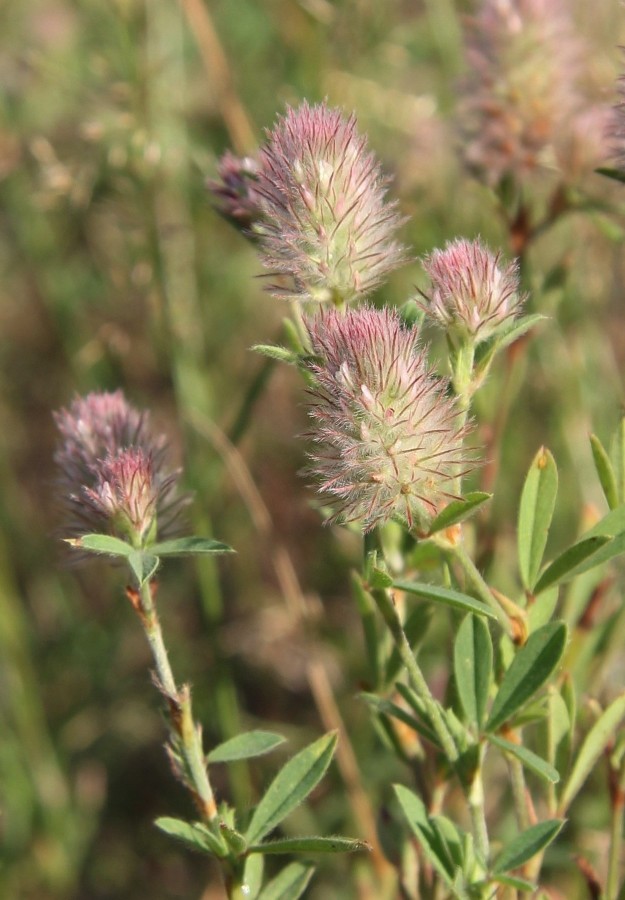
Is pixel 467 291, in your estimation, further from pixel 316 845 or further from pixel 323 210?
pixel 316 845

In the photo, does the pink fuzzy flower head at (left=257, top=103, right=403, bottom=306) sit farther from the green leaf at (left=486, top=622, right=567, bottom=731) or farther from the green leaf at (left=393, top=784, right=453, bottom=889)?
the green leaf at (left=393, top=784, right=453, bottom=889)

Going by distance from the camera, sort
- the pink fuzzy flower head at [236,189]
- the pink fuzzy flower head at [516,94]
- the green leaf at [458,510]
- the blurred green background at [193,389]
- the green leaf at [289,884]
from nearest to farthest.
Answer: the green leaf at [458,510]
the green leaf at [289,884]
the pink fuzzy flower head at [236,189]
the pink fuzzy flower head at [516,94]
the blurred green background at [193,389]

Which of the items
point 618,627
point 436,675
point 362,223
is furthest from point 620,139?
point 436,675

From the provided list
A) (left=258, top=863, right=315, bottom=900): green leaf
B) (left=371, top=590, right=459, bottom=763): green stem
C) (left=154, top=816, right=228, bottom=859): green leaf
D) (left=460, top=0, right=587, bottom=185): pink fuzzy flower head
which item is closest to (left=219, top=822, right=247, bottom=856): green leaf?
(left=154, top=816, right=228, bottom=859): green leaf

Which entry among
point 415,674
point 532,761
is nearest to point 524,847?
point 532,761

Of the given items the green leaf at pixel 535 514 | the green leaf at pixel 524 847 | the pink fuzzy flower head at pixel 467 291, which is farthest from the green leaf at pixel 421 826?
the pink fuzzy flower head at pixel 467 291

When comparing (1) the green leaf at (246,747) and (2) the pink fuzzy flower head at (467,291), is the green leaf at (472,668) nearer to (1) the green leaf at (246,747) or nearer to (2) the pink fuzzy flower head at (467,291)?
(1) the green leaf at (246,747)
